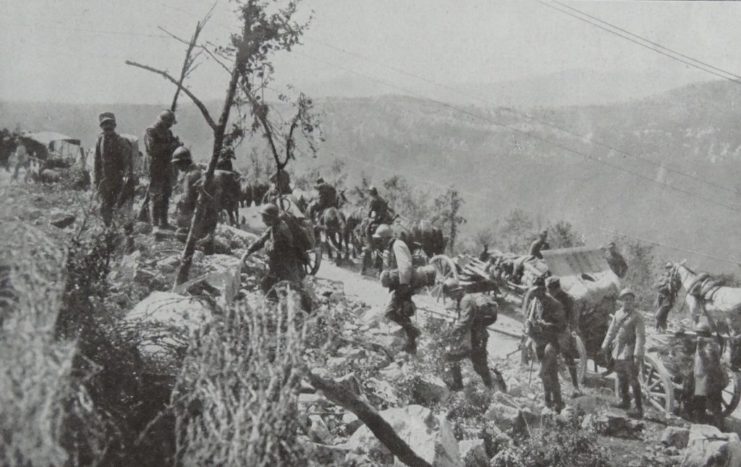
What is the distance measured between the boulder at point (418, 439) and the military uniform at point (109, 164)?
502cm

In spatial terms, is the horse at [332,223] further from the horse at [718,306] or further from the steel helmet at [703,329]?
the steel helmet at [703,329]

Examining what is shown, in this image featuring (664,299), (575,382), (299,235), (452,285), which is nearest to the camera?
(299,235)

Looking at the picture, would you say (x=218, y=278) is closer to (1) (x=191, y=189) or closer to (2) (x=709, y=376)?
(1) (x=191, y=189)

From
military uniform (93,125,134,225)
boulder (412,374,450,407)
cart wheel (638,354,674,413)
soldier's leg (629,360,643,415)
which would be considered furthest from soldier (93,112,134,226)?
cart wheel (638,354,674,413)

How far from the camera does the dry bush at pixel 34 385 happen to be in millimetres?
2707

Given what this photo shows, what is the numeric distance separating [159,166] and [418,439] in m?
6.78

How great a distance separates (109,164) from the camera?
8.19 metres

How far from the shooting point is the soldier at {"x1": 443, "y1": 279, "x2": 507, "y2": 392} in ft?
24.1

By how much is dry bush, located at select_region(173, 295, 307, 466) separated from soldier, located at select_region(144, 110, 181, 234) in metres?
6.22

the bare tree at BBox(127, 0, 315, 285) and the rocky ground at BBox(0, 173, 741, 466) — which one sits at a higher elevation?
the bare tree at BBox(127, 0, 315, 285)

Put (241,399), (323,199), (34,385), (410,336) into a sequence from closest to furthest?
1. (34,385)
2. (241,399)
3. (410,336)
4. (323,199)

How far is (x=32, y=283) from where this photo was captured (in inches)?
139

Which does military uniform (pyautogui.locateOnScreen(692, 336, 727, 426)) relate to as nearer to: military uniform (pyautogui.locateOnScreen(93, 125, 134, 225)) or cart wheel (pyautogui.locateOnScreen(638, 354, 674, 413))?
cart wheel (pyautogui.locateOnScreen(638, 354, 674, 413))

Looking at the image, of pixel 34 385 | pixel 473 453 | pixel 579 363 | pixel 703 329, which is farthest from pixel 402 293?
pixel 34 385
